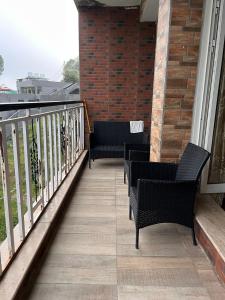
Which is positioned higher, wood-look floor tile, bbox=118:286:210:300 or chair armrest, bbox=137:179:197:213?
chair armrest, bbox=137:179:197:213

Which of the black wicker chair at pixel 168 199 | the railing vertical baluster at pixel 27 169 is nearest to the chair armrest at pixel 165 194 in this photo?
the black wicker chair at pixel 168 199

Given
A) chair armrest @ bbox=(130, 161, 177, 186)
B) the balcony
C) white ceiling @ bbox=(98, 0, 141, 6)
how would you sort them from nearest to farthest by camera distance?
1. the balcony
2. chair armrest @ bbox=(130, 161, 177, 186)
3. white ceiling @ bbox=(98, 0, 141, 6)

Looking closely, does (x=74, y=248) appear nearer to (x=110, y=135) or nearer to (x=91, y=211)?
(x=91, y=211)

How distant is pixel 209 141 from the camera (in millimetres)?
2277

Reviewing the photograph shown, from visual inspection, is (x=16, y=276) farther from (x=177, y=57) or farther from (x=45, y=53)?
(x=45, y=53)

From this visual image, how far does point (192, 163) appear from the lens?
A: 206 centimetres

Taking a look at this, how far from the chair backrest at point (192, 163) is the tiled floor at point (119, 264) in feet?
1.68

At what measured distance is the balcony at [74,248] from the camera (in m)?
1.45

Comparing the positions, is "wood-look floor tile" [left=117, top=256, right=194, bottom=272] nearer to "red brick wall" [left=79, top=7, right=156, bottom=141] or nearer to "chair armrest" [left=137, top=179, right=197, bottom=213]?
"chair armrest" [left=137, top=179, right=197, bottom=213]

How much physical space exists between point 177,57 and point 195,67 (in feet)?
0.65

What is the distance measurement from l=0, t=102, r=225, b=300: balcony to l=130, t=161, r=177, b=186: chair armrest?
0.45m

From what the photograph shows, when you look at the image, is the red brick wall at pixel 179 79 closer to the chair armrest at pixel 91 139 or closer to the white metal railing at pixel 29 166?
the white metal railing at pixel 29 166

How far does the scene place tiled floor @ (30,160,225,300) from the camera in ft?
4.83

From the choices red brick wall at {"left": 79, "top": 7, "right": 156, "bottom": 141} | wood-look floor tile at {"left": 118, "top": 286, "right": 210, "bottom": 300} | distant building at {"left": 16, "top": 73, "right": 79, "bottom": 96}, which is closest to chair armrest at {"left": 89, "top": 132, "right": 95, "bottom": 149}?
red brick wall at {"left": 79, "top": 7, "right": 156, "bottom": 141}
